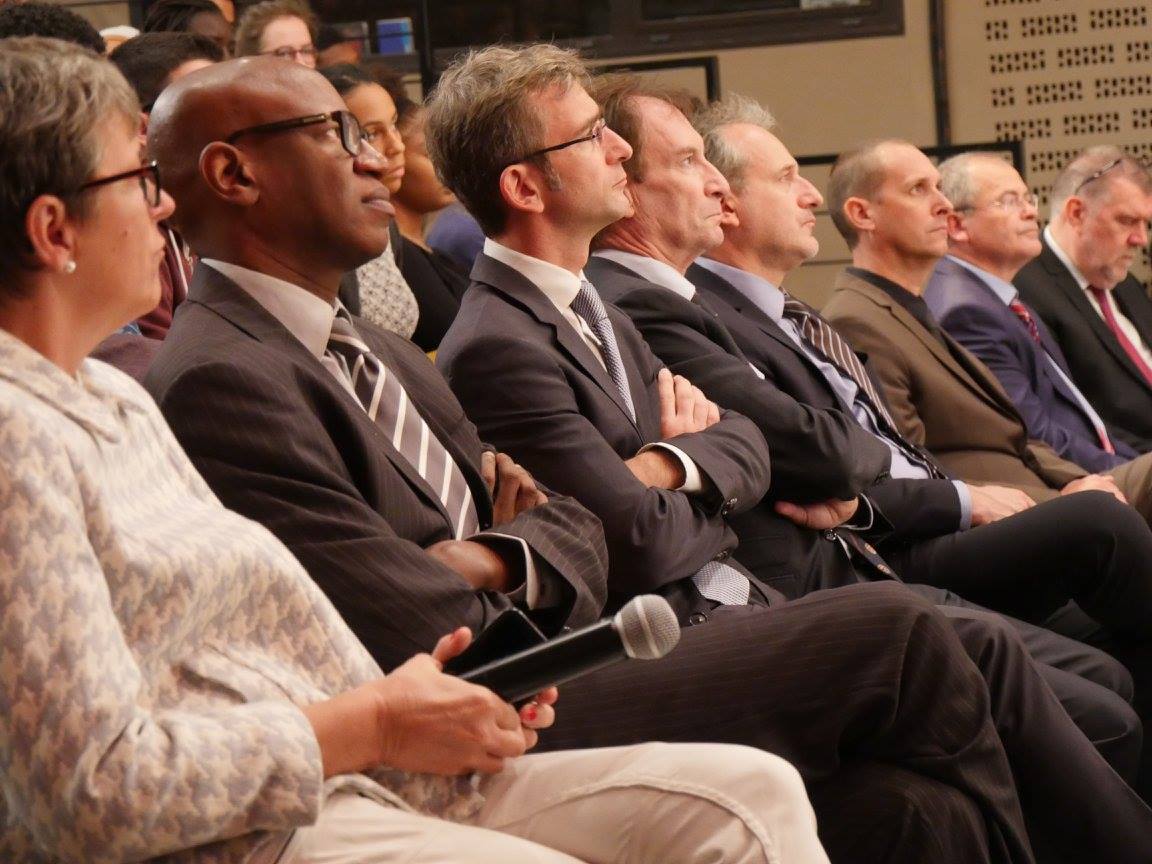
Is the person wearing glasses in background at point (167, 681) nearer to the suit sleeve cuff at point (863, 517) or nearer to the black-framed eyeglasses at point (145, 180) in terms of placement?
the black-framed eyeglasses at point (145, 180)

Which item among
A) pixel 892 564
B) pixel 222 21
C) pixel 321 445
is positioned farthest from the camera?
pixel 222 21

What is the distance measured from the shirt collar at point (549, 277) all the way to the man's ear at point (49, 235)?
1.18m

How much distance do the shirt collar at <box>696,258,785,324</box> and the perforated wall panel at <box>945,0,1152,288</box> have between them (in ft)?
11.9

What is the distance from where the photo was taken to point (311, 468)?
168 centimetres

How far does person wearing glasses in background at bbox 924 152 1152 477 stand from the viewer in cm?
420

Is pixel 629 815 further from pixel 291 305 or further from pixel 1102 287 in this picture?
pixel 1102 287

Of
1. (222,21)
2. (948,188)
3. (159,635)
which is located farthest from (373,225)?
(948,188)

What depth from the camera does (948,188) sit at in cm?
493

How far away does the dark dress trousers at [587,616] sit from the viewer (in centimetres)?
168

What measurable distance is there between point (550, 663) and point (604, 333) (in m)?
1.18

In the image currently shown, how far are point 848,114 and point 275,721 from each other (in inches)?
219

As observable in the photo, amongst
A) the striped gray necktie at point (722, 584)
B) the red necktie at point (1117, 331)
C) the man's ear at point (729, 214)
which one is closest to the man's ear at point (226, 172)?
the striped gray necktie at point (722, 584)

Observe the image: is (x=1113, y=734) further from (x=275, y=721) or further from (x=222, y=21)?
(x=222, y=21)

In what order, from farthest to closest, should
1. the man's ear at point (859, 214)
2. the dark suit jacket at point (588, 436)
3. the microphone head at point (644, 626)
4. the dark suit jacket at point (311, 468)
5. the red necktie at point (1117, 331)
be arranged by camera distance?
the red necktie at point (1117, 331) → the man's ear at point (859, 214) → the dark suit jacket at point (588, 436) → the dark suit jacket at point (311, 468) → the microphone head at point (644, 626)
